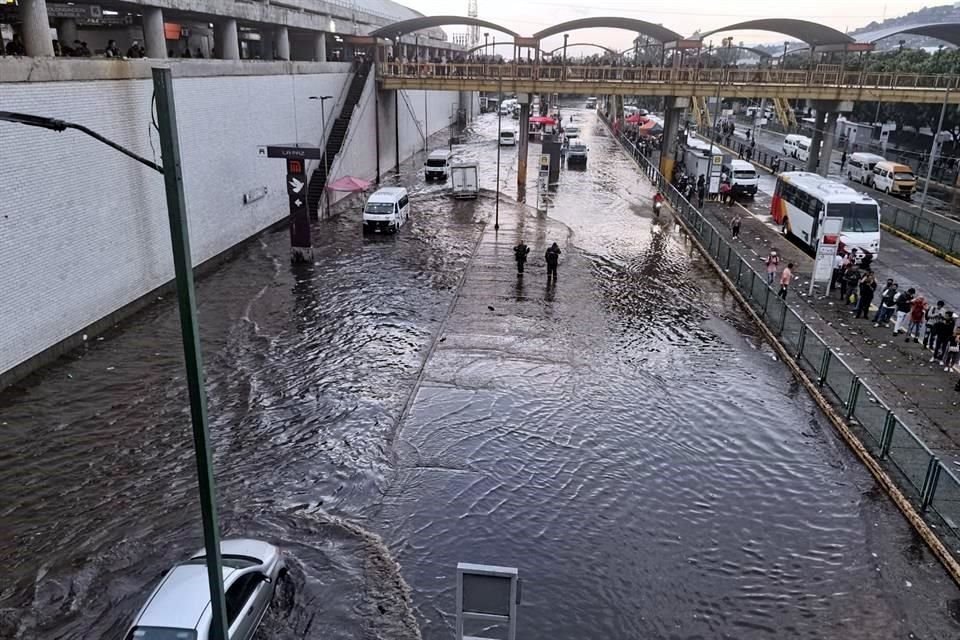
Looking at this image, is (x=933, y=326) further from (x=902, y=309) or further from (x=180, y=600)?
(x=180, y=600)

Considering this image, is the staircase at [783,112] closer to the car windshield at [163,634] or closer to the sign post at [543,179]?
the sign post at [543,179]

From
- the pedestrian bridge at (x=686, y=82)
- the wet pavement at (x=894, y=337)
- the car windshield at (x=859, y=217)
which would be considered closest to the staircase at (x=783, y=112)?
the pedestrian bridge at (x=686, y=82)

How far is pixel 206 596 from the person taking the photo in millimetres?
8609

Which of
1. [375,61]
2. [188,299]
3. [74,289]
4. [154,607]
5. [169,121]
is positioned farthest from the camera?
[375,61]

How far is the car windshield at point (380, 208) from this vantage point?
103 feet

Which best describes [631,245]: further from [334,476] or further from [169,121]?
[169,121]

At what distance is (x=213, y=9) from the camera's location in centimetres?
2873

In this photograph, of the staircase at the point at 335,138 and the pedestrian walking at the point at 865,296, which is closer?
the pedestrian walking at the point at 865,296

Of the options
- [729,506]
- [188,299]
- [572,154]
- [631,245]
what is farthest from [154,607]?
[572,154]

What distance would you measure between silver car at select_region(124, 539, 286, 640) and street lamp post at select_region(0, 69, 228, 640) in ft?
5.47

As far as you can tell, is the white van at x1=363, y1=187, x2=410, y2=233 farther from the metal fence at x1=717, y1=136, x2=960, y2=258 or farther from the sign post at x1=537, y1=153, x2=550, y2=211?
the metal fence at x1=717, y1=136, x2=960, y2=258

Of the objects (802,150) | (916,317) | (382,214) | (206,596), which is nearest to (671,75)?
(382,214)

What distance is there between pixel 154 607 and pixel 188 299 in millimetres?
4736

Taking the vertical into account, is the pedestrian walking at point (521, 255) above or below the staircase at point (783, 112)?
below
